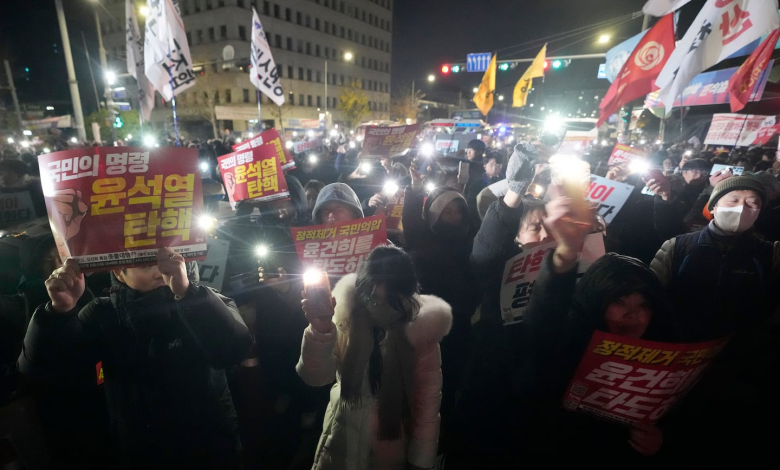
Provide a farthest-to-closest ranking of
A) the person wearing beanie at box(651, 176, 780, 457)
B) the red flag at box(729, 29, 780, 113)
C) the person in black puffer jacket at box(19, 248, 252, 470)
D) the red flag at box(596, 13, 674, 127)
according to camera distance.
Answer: the red flag at box(596, 13, 674, 127)
the red flag at box(729, 29, 780, 113)
the person wearing beanie at box(651, 176, 780, 457)
the person in black puffer jacket at box(19, 248, 252, 470)

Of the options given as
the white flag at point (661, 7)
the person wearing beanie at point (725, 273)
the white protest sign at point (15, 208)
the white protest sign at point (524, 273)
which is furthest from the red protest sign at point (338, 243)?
the white flag at point (661, 7)

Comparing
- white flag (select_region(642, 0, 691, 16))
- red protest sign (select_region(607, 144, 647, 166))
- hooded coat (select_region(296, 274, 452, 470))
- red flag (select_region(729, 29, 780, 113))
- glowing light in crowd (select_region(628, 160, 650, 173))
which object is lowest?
hooded coat (select_region(296, 274, 452, 470))

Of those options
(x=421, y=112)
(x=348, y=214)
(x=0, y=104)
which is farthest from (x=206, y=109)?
(x=348, y=214)

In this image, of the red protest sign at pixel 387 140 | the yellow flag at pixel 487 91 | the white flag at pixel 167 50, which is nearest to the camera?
the red protest sign at pixel 387 140

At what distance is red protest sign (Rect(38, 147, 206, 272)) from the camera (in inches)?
69.4

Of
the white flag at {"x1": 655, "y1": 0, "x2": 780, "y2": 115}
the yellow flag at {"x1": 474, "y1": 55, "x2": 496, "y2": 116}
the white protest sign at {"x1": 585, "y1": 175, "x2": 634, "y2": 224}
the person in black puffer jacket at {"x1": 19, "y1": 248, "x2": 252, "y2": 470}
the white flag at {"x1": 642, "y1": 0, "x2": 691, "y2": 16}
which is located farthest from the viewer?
the yellow flag at {"x1": 474, "y1": 55, "x2": 496, "y2": 116}

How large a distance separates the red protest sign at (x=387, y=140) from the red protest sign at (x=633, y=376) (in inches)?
207

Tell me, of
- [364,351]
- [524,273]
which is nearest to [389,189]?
[524,273]

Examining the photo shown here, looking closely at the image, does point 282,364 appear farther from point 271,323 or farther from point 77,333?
point 77,333

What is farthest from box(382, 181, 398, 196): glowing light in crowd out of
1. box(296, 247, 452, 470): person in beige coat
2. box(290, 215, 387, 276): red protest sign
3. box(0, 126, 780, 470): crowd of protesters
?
box(296, 247, 452, 470): person in beige coat

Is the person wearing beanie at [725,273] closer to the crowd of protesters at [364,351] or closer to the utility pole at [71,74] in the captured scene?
the crowd of protesters at [364,351]

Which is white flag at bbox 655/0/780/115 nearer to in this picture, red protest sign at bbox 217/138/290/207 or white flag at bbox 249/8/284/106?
red protest sign at bbox 217/138/290/207

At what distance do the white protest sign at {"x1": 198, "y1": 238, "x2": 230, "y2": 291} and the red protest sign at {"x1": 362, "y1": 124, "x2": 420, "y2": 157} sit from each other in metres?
3.80

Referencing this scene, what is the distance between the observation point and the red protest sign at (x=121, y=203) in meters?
1.76
